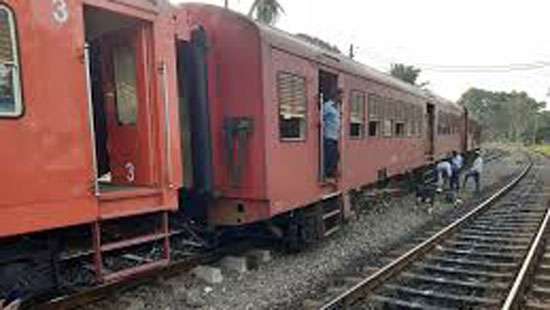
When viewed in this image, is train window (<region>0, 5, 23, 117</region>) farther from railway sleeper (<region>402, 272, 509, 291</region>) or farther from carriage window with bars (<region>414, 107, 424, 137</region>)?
carriage window with bars (<region>414, 107, 424, 137</region>)

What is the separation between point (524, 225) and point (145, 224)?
340 inches

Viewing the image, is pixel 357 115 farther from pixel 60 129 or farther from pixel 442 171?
pixel 60 129

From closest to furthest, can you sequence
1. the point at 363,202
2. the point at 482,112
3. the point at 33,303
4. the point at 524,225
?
the point at 33,303, the point at 524,225, the point at 363,202, the point at 482,112

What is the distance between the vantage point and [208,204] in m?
8.05

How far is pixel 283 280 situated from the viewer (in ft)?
25.4

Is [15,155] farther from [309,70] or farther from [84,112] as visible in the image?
[309,70]

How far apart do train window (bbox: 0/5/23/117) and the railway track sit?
3810mm

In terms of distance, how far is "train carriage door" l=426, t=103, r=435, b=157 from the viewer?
19445 millimetres

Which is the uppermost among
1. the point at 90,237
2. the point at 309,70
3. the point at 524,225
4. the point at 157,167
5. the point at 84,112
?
the point at 309,70

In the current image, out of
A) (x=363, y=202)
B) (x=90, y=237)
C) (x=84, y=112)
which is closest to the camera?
(x=84, y=112)

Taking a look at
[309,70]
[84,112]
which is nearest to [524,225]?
[309,70]

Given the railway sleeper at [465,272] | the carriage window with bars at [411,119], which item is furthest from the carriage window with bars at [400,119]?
the railway sleeper at [465,272]

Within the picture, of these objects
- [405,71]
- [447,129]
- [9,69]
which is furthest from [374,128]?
[405,71]

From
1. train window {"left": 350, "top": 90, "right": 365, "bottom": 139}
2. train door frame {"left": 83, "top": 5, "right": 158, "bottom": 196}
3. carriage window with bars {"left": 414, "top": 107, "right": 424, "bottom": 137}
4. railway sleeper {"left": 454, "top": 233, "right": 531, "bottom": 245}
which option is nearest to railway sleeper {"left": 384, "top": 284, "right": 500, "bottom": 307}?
train door frame {"left": 83, "top": 5, "right": 158, "bottom": 196}
